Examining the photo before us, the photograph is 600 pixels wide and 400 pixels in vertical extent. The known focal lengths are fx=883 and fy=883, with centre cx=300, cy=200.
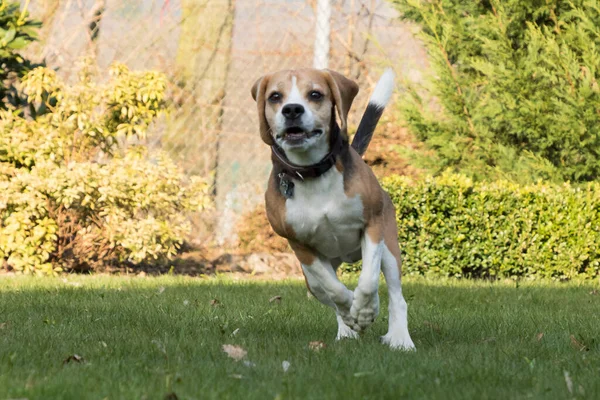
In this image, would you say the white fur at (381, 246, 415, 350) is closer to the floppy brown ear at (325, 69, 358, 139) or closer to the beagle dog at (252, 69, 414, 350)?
the beagle dog at (252, 69, 414, 350)

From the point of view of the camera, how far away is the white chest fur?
14.0ft

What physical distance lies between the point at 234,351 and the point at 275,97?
1.29 meters

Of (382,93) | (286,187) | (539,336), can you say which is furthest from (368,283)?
(382,93)

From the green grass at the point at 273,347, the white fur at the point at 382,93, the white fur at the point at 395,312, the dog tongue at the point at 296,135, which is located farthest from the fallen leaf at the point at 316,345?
the white fur at the point at 382,93

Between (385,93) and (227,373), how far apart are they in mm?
2410

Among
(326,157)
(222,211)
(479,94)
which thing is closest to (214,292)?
(326,157)

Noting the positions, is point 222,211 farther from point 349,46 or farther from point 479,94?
point 479,94

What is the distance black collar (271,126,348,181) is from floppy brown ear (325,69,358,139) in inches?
1.9

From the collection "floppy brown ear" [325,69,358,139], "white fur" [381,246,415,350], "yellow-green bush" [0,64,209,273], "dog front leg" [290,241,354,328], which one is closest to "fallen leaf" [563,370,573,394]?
"white fur" [381,246,415,350]

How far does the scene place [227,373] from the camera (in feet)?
11.1

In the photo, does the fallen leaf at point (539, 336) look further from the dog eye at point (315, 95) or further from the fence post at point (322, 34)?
the fence post at point (322, 34)

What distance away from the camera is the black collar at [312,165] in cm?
425

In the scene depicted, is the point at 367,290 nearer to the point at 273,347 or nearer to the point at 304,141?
the point at 273,347

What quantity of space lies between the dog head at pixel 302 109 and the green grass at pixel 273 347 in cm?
96
